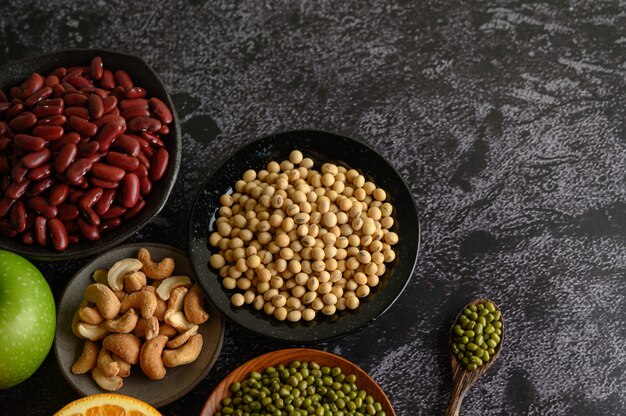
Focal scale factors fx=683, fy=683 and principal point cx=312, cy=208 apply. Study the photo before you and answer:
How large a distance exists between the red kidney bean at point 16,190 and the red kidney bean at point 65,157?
75 mm

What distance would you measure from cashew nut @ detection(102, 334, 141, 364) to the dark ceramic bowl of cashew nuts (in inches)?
2.2

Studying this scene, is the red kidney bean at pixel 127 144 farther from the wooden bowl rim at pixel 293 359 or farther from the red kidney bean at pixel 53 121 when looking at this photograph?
the wooden bowl rim at pixel 293 359

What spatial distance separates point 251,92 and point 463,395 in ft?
3.08

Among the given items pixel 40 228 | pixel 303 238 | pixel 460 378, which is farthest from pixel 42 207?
pixel 460 378

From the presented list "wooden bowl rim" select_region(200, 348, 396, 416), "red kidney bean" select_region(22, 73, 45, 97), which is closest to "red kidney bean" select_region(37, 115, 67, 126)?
"red kidney bean" select_region(22, 73, 45, 97)

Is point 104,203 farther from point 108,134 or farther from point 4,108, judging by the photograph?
point 4,108

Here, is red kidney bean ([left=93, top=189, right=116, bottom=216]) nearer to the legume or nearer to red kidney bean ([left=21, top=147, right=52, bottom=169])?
→ red kidney bean ([left=21, top=147, right=52, bottom=169])

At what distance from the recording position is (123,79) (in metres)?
1.61

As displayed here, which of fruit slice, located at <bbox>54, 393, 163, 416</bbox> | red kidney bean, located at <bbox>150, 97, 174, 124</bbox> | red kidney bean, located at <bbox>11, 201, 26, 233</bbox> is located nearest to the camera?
fruit slice, located at <bbox>54, 393, 163, 416</bbox>

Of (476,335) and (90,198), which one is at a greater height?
(90,198)

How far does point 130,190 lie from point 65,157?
150 millimetres

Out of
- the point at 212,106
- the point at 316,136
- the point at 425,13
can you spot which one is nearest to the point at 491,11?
the point at 425,13

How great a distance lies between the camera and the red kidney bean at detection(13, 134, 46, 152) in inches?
57.3

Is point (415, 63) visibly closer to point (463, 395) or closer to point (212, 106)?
point (212, 106)
